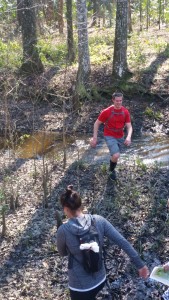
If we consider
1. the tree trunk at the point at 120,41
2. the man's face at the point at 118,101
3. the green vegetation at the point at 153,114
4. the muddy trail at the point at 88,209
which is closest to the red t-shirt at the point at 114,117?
the man's face at the point at 118,101

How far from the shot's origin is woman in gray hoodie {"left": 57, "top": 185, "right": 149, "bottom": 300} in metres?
3.71

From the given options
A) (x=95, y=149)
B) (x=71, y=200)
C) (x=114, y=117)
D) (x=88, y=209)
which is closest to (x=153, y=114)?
(x=95, y=149)

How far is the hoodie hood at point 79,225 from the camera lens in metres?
3.69

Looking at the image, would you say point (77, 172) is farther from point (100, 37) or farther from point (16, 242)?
point (100, 37)

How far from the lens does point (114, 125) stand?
26.5 feet

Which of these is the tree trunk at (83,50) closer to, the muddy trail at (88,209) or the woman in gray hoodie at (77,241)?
the muddy trail at (88,209)

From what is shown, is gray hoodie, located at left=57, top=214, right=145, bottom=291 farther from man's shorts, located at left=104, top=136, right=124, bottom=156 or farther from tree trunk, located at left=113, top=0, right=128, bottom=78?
tree trunk, located at left=113, top=0, right=128, bottom=78

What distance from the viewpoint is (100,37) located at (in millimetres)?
21516

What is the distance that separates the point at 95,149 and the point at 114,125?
2.77 m

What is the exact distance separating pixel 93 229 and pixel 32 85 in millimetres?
11704

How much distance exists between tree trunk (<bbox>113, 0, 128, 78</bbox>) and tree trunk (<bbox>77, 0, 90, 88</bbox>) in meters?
1.03

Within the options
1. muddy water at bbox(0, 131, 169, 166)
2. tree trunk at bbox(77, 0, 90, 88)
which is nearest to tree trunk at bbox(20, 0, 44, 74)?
tree trunk at bbox(77, 0, 90, 88)

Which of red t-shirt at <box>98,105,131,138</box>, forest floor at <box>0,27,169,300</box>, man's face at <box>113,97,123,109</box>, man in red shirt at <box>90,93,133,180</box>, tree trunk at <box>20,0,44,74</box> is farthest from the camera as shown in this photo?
tree trunk at <box>20,0,44,74</box>

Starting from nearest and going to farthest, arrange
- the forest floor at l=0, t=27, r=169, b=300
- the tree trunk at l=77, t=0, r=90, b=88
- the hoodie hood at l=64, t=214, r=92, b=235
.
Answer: the hoodie hood at l=64, t=214, r=92, b=235 → the forest floor at l=0, t=27, r=169, b=300 → the tree trunk at l=77, t=0, r=90, b=88
